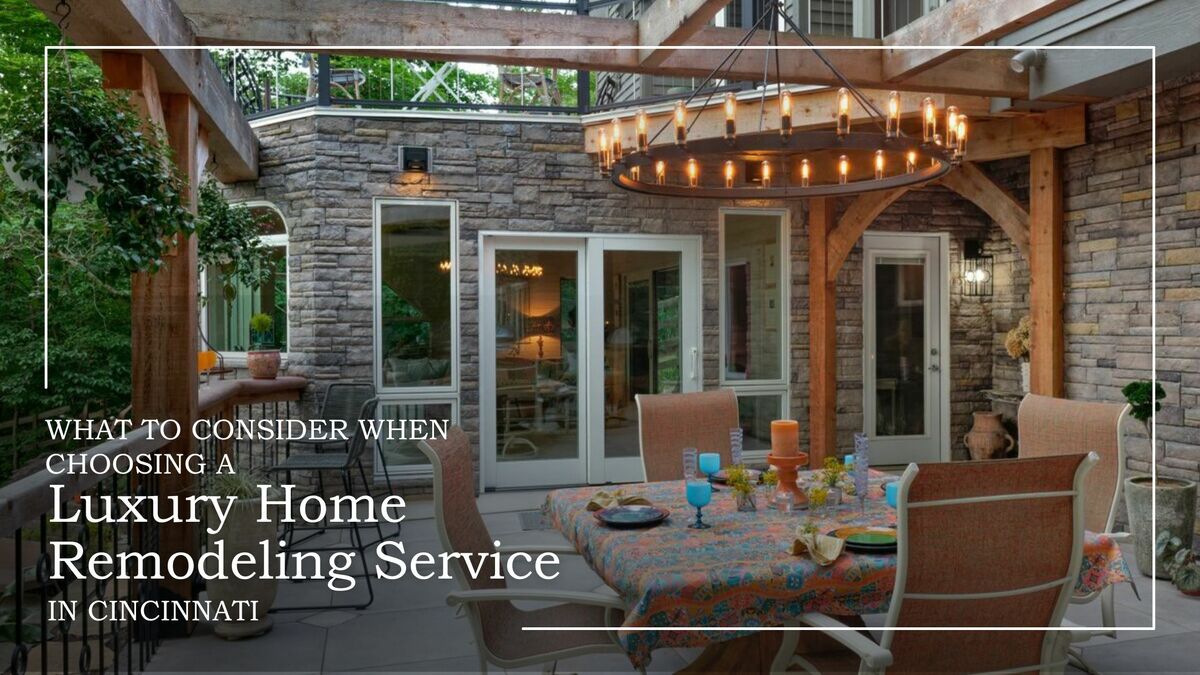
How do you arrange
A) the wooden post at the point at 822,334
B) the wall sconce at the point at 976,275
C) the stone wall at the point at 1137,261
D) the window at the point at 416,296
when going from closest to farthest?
the stone wall at the point at 1137,261, the window at the point at 416,296, the wooden post at the point at 822,334, the wall sconce at the point at 976,275

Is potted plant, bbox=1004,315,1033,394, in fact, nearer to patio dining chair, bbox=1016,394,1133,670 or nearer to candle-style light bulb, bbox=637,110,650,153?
patio dining chair, bbox=1016,394,1133,670

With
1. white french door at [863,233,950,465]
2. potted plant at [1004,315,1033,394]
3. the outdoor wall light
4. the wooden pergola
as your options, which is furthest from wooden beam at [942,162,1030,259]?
white french door at [863,233,950,465]

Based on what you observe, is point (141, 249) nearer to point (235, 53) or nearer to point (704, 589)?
point (704, 589)

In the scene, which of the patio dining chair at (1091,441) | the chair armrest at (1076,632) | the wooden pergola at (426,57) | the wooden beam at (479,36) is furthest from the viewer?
the wooden beam at (479,36)

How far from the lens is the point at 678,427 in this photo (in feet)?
12.2

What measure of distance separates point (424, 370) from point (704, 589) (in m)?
4.30

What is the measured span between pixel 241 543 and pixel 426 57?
2.16 m

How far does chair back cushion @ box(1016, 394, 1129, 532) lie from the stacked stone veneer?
1.76 m

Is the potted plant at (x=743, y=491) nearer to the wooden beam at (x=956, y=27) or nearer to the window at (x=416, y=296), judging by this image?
the wooden beam at (x=956, y=27)

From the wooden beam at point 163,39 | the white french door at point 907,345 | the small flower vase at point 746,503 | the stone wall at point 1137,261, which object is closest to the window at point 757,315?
the white french door at point 907,345

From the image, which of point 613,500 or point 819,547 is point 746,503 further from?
point 819,547

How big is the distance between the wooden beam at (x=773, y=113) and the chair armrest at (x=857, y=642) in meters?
3.23

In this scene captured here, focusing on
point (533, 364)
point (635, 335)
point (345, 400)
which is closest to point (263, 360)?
point (345, 400)

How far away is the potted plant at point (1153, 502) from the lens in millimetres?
3979
